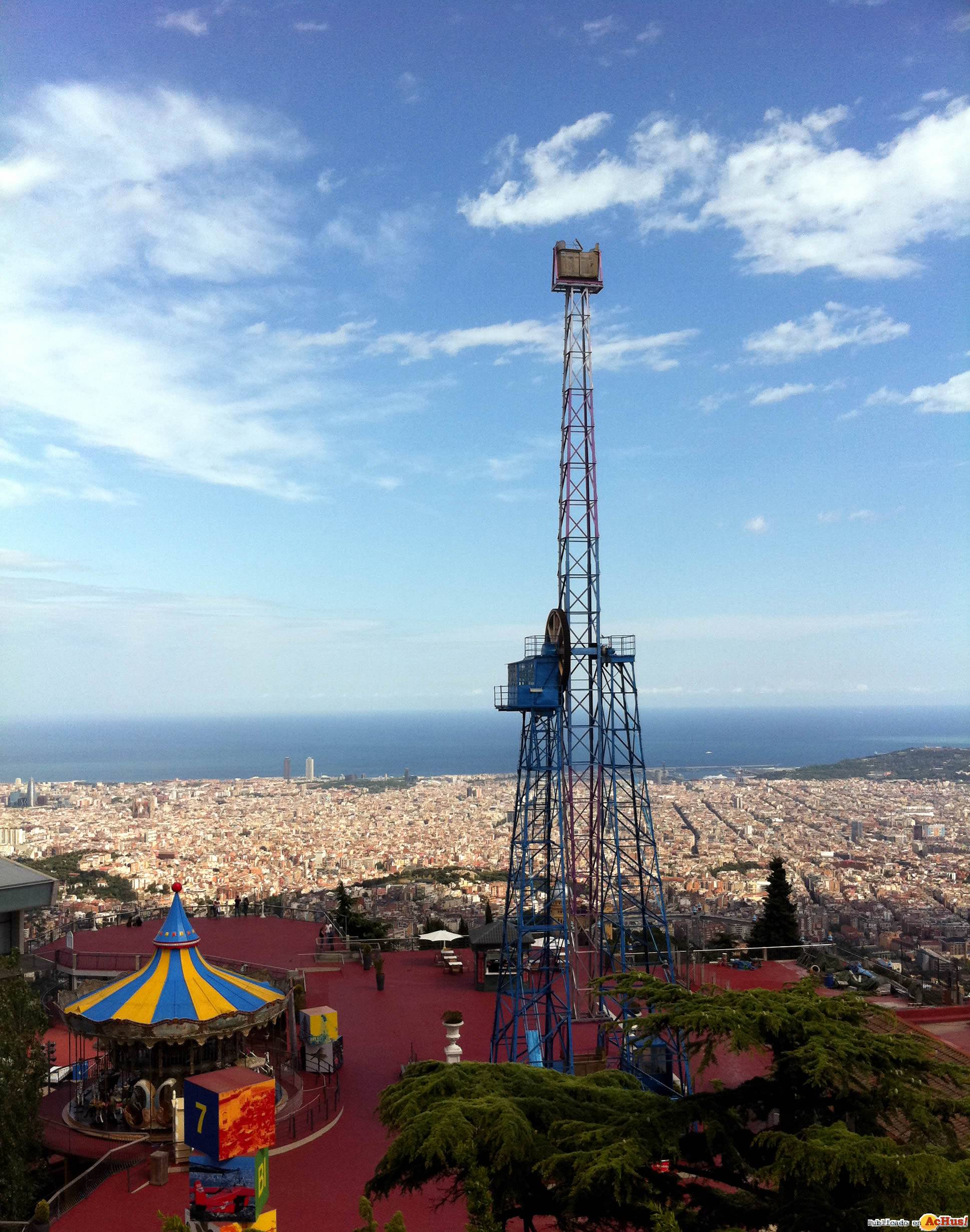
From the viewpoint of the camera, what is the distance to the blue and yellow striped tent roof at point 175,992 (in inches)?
497

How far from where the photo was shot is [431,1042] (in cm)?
1559

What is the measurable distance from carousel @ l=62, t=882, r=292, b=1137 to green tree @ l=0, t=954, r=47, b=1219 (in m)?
1.81

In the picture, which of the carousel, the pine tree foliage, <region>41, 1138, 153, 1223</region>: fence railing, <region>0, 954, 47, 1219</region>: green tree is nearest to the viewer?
the pine tree foliage

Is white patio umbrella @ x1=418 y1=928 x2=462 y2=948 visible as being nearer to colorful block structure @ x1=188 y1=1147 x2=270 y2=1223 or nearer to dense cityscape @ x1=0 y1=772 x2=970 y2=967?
dense cityscape @ x1=0 y1=772 x2=970 y2=967

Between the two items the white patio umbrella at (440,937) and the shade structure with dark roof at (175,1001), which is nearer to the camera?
the shade structure with dark roof at (175,1001)

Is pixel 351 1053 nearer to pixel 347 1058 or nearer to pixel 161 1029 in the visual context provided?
pixel 347 1058

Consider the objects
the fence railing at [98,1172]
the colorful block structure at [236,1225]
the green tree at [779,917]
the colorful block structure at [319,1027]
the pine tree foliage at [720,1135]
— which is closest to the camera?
the pine tree foliage at [720,1135]

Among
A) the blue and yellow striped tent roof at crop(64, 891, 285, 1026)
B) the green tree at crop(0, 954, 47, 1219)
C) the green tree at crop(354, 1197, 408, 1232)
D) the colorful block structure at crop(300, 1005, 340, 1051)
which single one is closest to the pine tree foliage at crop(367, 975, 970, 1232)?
the green tree at crop(354, 1197, 408, 1232)

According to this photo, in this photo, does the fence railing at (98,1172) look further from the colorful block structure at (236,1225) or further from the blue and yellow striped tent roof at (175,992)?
the colorful block structure at (236,1225)

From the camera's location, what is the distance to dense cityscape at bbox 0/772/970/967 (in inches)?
1171

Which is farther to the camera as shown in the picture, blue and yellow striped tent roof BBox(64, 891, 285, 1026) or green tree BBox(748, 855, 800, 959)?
green tree BBox(748, 855, 800, 959)

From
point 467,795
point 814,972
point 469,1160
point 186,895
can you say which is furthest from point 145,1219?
point 467,795

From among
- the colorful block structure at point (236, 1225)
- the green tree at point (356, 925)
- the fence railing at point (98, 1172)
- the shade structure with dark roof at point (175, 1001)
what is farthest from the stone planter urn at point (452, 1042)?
the green tree at point (356, 925)

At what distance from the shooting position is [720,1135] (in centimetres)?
599
